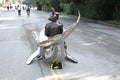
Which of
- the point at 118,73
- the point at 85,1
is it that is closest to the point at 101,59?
the point at 118,73

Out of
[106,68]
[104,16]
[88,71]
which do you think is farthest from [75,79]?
[104,16]

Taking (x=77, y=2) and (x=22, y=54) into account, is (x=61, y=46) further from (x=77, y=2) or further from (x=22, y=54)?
(x=77, y=2)

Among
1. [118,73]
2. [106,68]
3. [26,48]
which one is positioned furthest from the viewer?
[26,48]

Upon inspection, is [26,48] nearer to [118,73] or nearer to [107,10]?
[118,73]

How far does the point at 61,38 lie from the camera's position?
9.41m

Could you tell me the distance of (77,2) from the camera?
145 ft

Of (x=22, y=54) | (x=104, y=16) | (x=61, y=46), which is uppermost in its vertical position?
(x=61, y=46)

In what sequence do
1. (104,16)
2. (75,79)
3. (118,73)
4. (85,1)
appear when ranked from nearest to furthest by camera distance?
(75,79) → (118,73) → (104,16) → (85,1)

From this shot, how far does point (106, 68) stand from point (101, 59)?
63.8 inches

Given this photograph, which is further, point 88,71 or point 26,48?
point 26,48

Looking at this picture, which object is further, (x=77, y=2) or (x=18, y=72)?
(x=77, y=2)

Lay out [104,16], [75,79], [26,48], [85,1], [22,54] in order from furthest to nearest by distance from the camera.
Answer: [85,1] < [104,16] < [26,48] < [22,54] < [75,79]

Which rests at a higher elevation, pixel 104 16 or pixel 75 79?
pixel 75 79

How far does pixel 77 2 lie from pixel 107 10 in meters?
6.28
